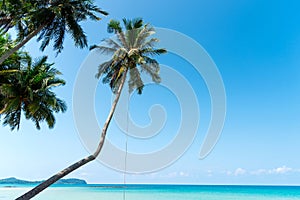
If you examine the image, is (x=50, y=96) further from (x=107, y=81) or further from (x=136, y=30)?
(x=136, y=30)

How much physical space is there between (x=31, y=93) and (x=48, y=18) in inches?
120

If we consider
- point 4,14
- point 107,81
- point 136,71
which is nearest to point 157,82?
point 136,71

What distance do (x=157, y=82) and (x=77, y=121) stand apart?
4.67 metres

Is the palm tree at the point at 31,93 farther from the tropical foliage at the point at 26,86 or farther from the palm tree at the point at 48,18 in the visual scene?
the palm tree at the point at 48,18

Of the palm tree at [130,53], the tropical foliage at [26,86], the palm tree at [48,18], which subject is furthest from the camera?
the palm tree at [130,53]

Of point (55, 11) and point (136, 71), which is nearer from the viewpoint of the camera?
point (55, 11)

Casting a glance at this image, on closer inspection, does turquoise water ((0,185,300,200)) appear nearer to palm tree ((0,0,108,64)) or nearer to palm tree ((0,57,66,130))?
palm tree ((0,57,66,130))

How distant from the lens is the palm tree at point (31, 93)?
37.0 ft

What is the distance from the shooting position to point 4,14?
1043cm

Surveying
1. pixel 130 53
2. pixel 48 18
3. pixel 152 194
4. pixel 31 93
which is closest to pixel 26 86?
pixel 31 93

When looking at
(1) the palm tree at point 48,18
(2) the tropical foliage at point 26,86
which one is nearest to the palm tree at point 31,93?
(2) the tropical foliage at point 26,86

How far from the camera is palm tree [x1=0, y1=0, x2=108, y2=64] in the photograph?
10.1 m

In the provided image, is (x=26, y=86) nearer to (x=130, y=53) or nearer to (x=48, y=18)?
(x=48, y=18)

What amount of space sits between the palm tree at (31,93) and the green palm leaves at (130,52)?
7.83 feet
